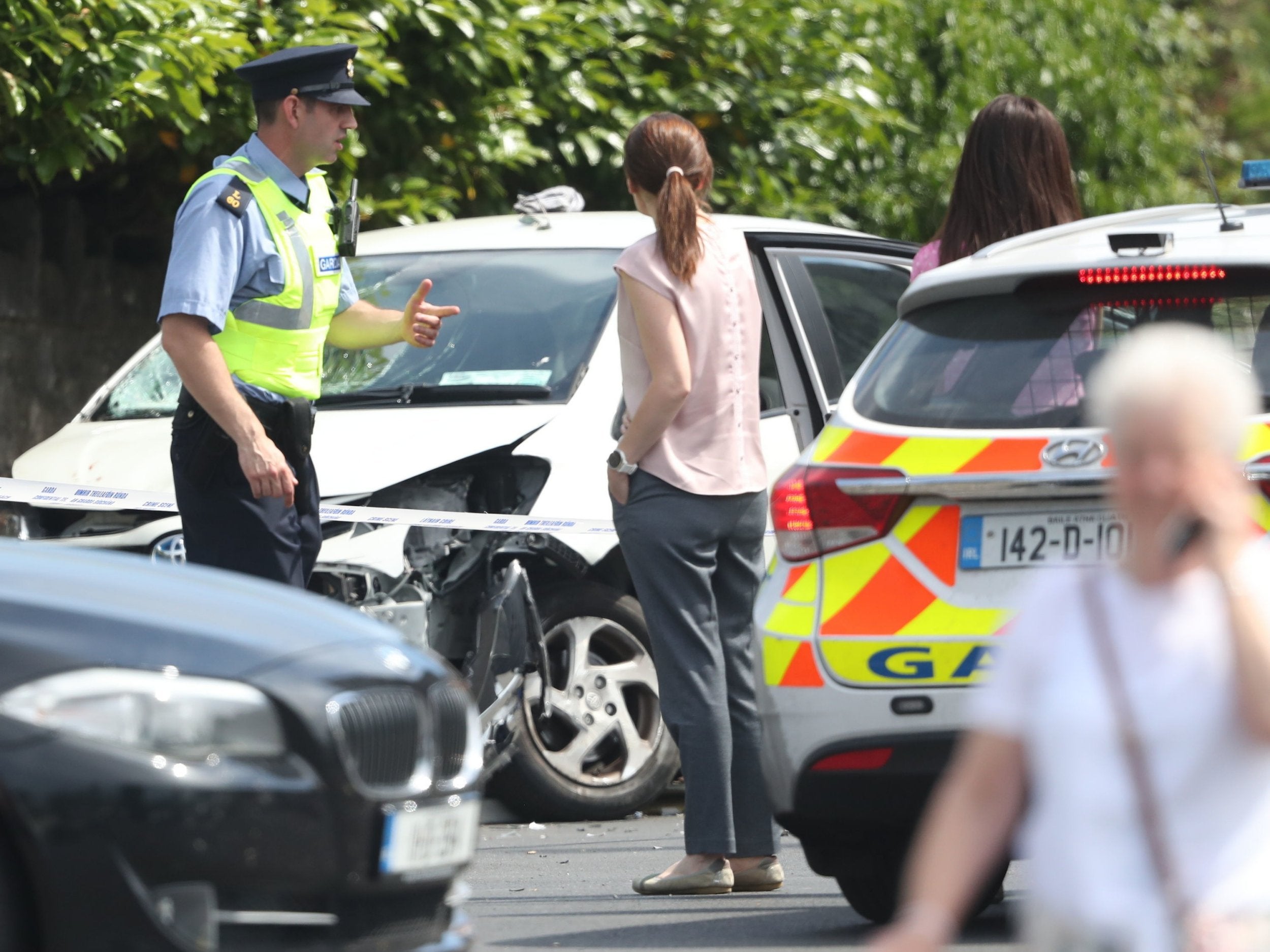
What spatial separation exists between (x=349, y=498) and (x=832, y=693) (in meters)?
2.36

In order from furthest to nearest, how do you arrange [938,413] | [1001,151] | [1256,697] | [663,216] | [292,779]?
1. [1001,151]
2. [663,216]
3. [938,413]
4. [292,779]
5. [1256,697]

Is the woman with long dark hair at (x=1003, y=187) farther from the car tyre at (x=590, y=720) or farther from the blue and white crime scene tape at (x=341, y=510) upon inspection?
the car tyre at (x=590, y=720)

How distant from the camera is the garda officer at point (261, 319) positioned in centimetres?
514

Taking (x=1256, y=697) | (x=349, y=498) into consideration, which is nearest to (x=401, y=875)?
(x=1256, y=697)

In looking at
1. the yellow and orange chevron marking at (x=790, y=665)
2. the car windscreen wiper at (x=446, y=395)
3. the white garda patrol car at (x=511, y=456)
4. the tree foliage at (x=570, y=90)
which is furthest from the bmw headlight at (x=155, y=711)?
the tree foliage at (x=570, y=90)

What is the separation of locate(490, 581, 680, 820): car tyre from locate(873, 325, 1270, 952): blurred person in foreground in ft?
14.0

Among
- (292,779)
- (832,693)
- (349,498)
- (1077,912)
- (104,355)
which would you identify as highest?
(1077,912)

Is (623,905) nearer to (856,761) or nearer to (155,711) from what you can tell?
(856,761)

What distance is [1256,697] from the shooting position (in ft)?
7.61

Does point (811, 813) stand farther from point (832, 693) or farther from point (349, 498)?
point (349, 498)

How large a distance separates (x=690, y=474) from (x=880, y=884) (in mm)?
1136

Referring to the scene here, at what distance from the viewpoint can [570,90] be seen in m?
10.7

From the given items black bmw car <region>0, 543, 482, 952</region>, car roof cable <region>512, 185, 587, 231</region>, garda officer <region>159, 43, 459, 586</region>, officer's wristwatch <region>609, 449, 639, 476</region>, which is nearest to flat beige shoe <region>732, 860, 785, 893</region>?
officer's wristwatch <region>609, 449, 639, 476</region>

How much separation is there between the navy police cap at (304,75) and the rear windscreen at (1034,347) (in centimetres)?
164
